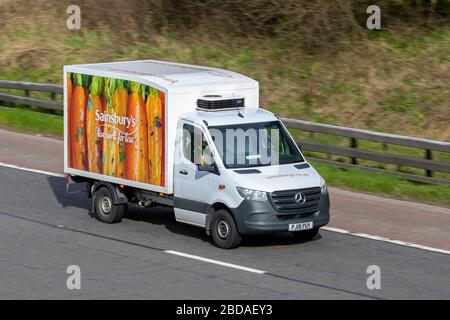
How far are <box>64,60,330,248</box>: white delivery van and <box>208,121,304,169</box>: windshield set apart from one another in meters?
0.02

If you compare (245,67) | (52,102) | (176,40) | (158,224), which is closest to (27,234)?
(158,224)

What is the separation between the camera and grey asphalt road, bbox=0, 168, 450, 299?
553 inches

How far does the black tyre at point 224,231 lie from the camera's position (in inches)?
639

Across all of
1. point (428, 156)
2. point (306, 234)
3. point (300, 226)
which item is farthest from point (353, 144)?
point (300, 226)

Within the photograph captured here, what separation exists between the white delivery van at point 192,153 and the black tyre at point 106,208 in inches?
0.7

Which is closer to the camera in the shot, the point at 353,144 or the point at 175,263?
the point at 175,263

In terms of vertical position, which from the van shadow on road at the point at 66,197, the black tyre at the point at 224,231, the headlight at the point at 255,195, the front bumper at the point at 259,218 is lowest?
the van shadow on road at the point at 66,197

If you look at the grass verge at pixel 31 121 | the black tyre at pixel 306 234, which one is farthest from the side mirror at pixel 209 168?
the grass verge at pixel 31 121

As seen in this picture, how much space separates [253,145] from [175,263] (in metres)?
2.47

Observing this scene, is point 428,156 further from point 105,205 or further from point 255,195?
point 105,205

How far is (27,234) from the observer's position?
17.4 m

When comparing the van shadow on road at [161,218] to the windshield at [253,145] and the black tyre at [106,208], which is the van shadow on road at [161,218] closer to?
the black tyre at [106,208]

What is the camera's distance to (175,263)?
1561cm
